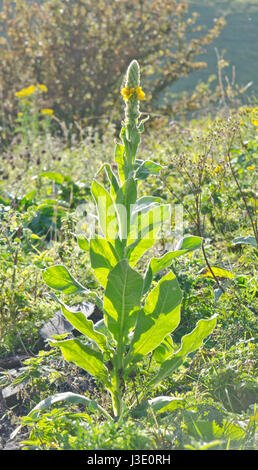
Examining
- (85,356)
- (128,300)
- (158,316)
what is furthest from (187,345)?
(85,356)

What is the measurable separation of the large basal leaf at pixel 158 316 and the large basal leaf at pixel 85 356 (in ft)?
0.47

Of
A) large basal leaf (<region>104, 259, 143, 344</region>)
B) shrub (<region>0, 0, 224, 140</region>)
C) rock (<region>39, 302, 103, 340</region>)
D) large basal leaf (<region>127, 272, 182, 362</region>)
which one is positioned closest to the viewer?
large basal leaf (<region>104, 259, 143, 344</region>)

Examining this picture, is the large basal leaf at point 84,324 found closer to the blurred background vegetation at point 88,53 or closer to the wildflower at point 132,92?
the wildflower at point 132,92

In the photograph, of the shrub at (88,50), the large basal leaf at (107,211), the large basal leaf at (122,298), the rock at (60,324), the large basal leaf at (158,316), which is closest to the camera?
the large basal leaf at (122,298)

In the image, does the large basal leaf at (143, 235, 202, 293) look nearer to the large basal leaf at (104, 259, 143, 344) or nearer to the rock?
the large basal leaf at (104, 259, 143, 344)

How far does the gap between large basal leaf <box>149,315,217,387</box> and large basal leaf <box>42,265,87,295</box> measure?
436 mm

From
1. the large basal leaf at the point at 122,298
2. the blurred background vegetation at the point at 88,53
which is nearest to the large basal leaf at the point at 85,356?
the large basal leaf at the point at 122,298

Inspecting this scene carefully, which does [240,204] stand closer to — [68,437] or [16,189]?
[16,189]

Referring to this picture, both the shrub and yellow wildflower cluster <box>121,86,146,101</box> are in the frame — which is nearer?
yellow wildflower cluster <box>121,86,146,101</box>

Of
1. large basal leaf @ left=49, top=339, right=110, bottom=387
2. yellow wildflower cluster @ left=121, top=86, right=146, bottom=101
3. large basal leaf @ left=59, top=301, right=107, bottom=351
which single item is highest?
yellow wildflower cluster @ left=121, top=86, right=146, bottom=101

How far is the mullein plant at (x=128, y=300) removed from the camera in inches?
73.4

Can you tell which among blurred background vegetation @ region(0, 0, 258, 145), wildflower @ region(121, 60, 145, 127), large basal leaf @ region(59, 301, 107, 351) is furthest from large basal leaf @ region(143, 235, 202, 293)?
blurred background vegetation @ region(0, 0, 258, 145)

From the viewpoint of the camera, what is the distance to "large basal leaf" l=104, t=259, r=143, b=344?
1.76 meters

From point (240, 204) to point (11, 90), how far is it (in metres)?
6.37
